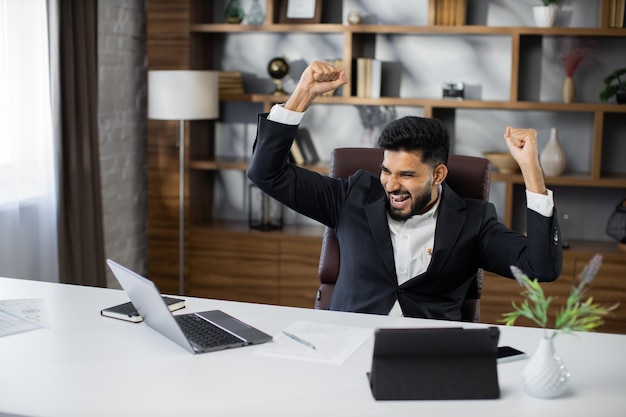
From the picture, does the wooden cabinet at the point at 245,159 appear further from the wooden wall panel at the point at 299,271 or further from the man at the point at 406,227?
the man at the point at 406,227

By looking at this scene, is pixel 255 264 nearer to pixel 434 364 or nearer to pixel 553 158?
pixel 553 158

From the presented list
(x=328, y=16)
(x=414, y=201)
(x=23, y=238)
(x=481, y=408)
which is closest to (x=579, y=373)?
(x=481, y=408)

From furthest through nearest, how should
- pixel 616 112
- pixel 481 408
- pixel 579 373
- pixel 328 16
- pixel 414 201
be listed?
pixel 328 16 < pixel 616 112 < pixel 414 201 < pixel 579 373 < pixel 481 408

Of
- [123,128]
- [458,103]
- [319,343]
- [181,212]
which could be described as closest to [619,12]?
[458,103]

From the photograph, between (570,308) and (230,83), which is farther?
(230,83)

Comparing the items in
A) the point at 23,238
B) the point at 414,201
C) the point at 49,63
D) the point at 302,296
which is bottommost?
the point at 302,296

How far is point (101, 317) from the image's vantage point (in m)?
2.30

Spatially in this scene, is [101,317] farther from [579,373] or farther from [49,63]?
[49,63]

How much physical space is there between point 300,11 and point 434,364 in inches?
122

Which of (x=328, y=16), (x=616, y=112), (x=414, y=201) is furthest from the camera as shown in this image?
(x=328, y=16)

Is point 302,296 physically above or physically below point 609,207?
below

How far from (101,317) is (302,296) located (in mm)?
2284

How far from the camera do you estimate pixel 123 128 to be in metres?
4.63

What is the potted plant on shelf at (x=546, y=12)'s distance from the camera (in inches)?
166
